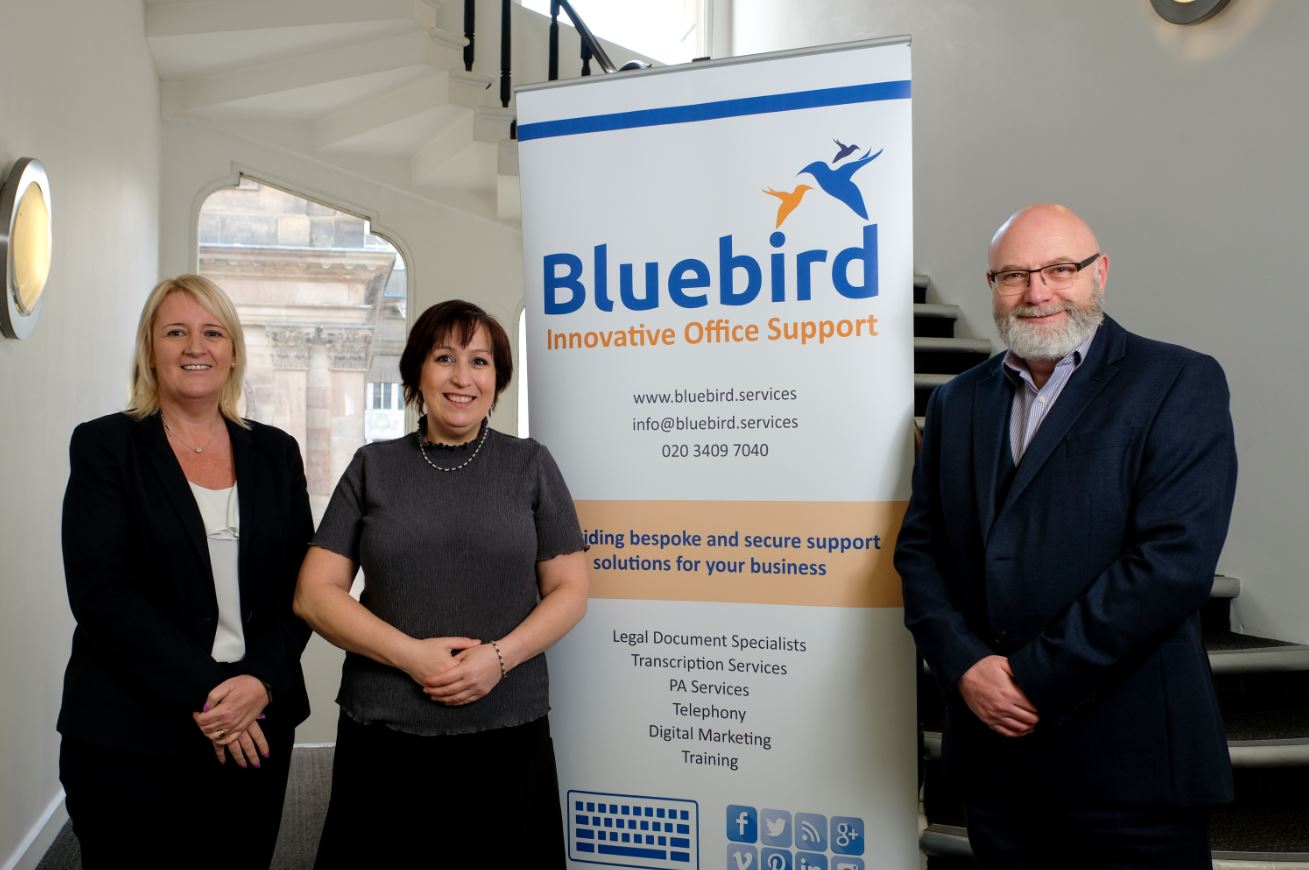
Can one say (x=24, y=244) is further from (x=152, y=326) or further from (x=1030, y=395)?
(x=1030, y=395)

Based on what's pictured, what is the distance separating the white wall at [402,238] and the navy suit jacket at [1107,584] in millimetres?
4407

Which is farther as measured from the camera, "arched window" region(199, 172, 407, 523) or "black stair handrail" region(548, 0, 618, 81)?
"arched window" region(199, 172, 407, 523)

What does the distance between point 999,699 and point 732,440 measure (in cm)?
83

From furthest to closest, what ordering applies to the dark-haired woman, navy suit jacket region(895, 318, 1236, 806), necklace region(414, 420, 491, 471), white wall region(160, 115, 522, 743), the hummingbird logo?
white wall region(160, 115, 522, 743), the hummingbird logo, necklace region(414, 420, 491, 471), the dark-haired woman, navy suit jacket region(895, 318, 1236, 806)

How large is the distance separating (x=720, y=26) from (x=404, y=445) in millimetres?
6722

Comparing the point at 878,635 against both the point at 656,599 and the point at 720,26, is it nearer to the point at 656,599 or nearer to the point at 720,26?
the point at 656,599

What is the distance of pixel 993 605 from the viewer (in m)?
1.71

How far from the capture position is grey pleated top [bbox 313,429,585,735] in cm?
181

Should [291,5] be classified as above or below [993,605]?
above

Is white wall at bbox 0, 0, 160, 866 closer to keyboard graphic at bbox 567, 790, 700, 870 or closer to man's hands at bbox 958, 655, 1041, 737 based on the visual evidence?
keyboard graphic at bbox 567, 790, 700, 870

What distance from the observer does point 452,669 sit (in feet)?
5.75

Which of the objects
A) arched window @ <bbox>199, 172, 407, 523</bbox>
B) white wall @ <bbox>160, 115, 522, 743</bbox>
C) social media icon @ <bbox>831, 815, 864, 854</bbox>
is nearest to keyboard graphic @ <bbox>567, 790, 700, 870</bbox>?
social media icon @ <bbox>831, 815, 864, 854</bbox>

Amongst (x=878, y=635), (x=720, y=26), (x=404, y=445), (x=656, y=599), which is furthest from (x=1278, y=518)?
(x=720, y=26)

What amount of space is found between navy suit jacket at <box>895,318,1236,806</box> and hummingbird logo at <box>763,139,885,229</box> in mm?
626
